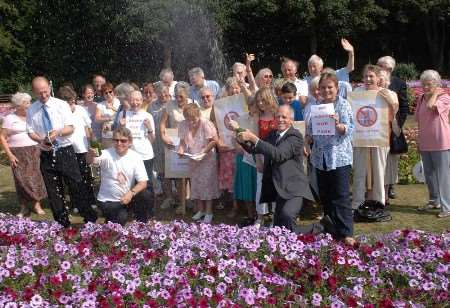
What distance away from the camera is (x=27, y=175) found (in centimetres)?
805

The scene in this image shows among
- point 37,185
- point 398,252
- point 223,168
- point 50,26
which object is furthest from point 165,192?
point 50,26

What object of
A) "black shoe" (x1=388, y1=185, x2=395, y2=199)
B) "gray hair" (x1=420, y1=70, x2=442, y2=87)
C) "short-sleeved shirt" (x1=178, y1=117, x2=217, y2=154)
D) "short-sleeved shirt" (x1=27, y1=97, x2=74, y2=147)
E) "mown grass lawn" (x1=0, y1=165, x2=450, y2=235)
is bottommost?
"mown grass lawn" (x1=0, y1=165, x2=450, y2=235)

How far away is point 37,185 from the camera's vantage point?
812 cm

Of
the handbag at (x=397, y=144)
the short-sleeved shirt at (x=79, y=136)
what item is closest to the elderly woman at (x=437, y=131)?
the handbag at (x=397, y=144)

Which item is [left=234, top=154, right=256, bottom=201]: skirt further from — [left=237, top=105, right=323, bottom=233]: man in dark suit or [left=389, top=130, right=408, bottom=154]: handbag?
[left=389, top=130, right=408, bottom=154]: handbag

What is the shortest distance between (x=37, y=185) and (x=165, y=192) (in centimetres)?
184

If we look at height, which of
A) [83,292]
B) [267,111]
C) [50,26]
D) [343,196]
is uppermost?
[50,26]

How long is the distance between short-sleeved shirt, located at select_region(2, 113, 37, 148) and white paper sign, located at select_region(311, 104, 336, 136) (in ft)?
14.0

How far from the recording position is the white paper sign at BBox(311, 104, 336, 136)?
18.0 ft

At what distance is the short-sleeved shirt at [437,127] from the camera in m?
6.95

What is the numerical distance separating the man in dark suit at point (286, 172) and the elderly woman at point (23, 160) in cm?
388

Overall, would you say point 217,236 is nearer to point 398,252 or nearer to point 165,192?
point 398,252

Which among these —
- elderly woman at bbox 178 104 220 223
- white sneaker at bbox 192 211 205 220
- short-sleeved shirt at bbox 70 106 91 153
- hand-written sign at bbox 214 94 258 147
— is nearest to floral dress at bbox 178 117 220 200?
elderly woman at bbox 178 104 220 223

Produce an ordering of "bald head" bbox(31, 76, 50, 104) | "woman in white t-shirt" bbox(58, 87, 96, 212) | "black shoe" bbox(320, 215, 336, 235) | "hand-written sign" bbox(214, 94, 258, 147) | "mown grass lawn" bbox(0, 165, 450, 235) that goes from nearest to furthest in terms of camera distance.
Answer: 1. "black shoe" bbox(320, 215, 336, 235)
2. "bald head" bbox(31, 76, 50, 104)
3. "mown grass lawn" bbox(0, 165, 450, 235)
4. "hand-written sign" bbox(214, 94, 258, 147)
5. "woman in white t-shirt" bbox(58, 87, 96, 212)
